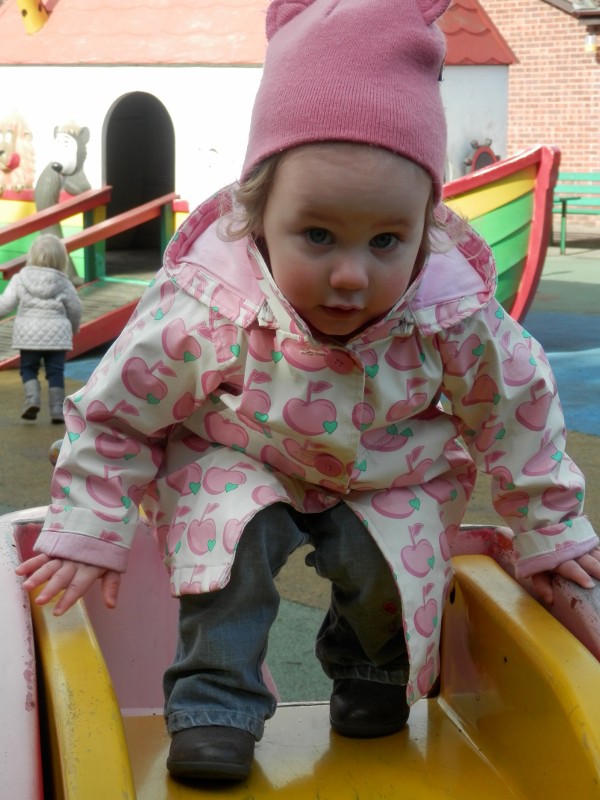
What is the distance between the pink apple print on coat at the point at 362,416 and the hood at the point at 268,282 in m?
0.08

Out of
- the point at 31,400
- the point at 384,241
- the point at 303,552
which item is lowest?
the point at 31,400

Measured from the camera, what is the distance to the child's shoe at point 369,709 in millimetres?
1437

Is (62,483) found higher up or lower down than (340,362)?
lower down

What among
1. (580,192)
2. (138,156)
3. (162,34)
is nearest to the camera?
(162,34)

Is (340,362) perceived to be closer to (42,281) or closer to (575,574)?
(575,574)

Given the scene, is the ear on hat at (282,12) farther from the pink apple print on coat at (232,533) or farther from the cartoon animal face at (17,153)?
the cartoon animal face at (17,153)

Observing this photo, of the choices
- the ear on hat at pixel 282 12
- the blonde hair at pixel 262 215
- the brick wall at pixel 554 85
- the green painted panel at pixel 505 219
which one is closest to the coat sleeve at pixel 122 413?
the blonde hair at pixel 262 215

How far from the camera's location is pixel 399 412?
1367 mm

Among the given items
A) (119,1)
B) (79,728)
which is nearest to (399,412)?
(79,728)

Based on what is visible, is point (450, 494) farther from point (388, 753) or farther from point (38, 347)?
point (38, 347)

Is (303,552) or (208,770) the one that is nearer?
(208,770)

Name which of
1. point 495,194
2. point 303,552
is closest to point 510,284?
point 495,194

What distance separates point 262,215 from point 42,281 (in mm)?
3962

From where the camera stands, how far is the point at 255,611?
4.35 ft
